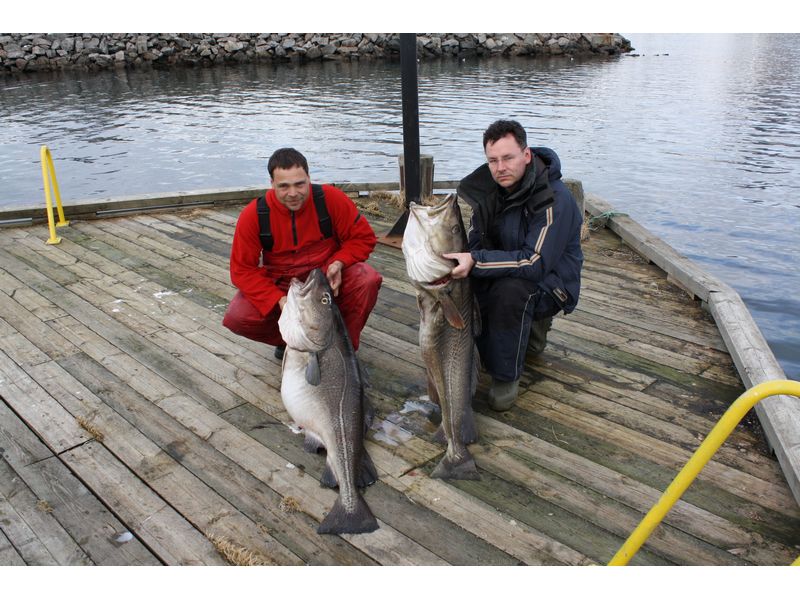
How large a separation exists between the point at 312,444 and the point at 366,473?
421 millimetres

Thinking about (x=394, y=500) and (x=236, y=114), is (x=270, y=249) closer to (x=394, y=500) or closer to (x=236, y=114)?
(x=394, y=500)

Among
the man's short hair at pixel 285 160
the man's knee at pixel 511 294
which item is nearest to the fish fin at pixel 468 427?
the man's knee at pixel 511 294

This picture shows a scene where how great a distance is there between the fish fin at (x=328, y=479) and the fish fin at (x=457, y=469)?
1.84ft

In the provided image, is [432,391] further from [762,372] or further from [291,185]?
[762,372]

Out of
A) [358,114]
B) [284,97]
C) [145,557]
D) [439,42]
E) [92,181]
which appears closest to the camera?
[145,557]

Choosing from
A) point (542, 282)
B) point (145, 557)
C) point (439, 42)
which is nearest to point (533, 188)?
point (542, 282)

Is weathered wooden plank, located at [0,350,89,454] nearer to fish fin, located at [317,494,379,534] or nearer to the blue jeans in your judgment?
fish fin, located at [317,494,379,534]

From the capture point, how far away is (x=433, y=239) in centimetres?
411

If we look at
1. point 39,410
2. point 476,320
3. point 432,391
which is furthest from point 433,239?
point 39,410

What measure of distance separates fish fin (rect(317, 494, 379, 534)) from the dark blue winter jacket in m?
1.61

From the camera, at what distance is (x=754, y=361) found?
4.76m

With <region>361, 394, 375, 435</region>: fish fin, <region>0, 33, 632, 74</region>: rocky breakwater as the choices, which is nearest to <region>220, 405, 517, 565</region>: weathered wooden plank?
<region>361, 394, 375, 435</region>: fish fin

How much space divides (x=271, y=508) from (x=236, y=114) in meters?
25.6

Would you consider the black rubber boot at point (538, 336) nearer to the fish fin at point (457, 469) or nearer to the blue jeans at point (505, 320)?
the blue jeans at point (505, 320)
